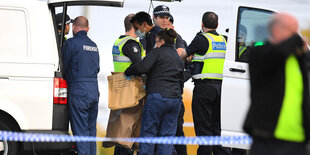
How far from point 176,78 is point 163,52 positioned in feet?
1.12

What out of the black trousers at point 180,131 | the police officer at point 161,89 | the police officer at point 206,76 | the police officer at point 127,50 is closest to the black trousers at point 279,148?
the police officer at point 161,89

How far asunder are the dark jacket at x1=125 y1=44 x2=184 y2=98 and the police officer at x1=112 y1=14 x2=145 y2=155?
233 mm

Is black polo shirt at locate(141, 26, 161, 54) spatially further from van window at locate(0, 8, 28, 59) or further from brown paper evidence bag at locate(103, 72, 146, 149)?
van window at locate(0, 8, 28, 59)

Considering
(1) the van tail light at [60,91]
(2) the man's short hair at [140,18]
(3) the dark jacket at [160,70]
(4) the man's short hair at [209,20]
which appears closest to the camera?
(1) the van tail light at [60,91]

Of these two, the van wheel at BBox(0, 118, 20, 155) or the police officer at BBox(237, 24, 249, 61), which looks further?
the police officer at BBox(237, 24, 249, 61)

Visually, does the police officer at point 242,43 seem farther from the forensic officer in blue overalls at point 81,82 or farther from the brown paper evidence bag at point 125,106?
the forensic officer in blue overalls at point 81,82

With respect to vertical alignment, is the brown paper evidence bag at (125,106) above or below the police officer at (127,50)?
below

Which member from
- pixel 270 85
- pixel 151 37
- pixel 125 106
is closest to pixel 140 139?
pixel 125 106

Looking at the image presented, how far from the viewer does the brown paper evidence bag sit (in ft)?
24.7

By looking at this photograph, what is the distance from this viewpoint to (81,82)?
734 cm

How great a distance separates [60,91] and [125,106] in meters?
0.93

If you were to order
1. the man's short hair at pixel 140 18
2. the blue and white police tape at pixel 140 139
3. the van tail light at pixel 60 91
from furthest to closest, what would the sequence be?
1. the man's short hair at pixel 140 18
2. the van tail light at pixel 60 91
3. the blue and white police tape at pixel 140 139

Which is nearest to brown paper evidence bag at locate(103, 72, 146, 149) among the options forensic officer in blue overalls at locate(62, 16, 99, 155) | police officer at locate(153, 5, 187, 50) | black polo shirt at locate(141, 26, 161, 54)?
forensic officer in blue overalls at locate(62, 16, 99, 155)

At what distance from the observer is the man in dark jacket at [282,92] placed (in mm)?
4129
